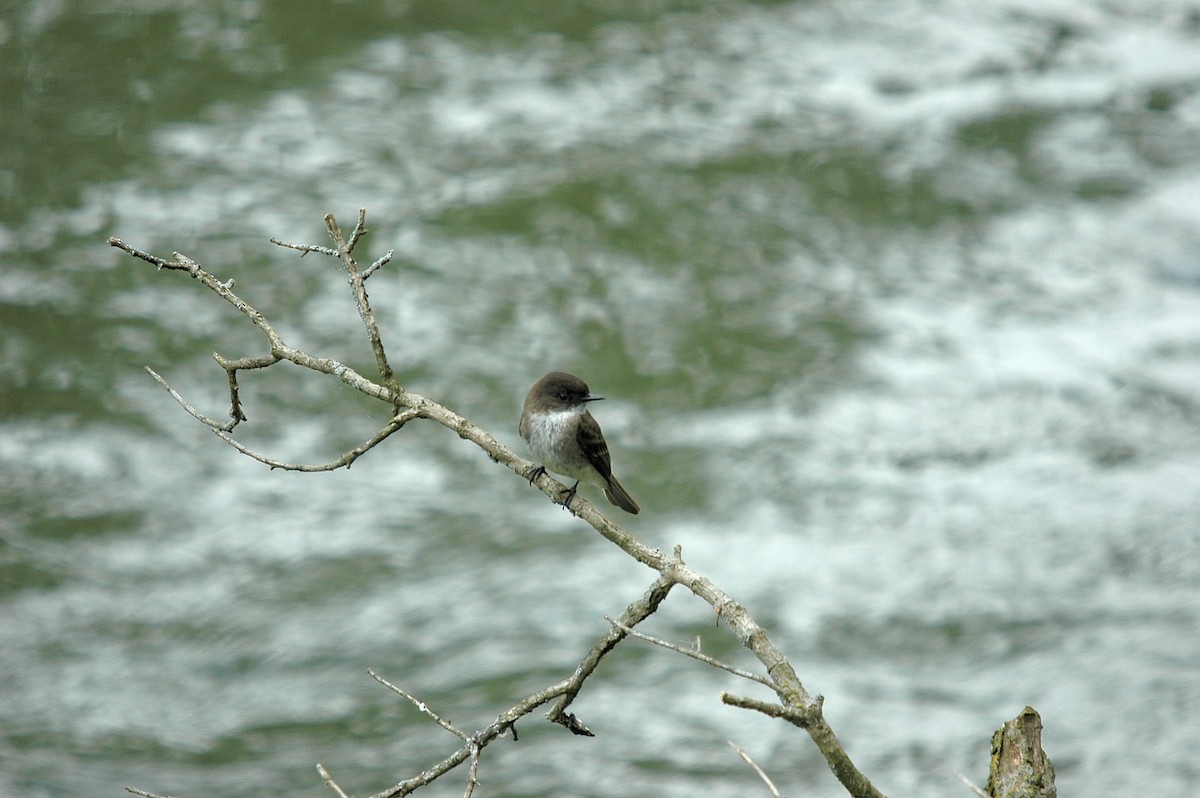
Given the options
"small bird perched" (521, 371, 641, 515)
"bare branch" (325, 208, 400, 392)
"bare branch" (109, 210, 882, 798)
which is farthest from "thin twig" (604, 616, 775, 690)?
"small bird perched" (521, 371, 641, 515)

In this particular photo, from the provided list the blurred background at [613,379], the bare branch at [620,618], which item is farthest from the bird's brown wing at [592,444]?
the blurred background at [613,379]

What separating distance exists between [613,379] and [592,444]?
29.3ft

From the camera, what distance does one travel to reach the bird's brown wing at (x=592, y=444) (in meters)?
6.11

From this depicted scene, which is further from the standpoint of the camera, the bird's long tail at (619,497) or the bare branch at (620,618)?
the bird's long tail at (619,497)

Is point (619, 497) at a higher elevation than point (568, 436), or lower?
lower

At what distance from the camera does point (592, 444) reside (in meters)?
6.14

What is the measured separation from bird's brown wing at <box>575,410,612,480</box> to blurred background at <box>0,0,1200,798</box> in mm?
5391

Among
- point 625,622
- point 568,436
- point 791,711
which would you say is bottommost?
point 791,711

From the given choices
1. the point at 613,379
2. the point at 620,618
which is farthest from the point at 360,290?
the point at 613,379

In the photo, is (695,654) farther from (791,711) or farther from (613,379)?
(613,379)

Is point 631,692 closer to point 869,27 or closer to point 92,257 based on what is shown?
point 92,257

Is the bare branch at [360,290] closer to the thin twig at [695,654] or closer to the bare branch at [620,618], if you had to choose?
the bare branch at [620,618]

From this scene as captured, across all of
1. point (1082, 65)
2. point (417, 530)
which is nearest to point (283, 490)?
point (417, 530)

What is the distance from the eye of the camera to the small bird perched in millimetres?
6086
